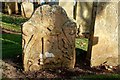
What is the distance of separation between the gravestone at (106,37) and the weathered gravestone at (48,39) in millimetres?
577

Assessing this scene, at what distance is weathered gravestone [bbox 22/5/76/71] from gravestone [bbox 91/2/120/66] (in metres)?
0.58

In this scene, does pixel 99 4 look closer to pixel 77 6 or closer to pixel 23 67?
pixel 23 67

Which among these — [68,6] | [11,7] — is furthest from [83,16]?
[11,7]

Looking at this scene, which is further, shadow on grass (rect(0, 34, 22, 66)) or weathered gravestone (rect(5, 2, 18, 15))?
weathered gravestone (rect(5, 2, 18, 15))

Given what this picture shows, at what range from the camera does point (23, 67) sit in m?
6.94

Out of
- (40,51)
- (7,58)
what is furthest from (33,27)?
(7,58)

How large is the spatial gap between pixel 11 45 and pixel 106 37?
331 centimetres

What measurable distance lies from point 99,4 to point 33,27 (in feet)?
5.31

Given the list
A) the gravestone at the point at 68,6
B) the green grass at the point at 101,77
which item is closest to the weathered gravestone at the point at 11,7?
the gravestone at the point at 68,6

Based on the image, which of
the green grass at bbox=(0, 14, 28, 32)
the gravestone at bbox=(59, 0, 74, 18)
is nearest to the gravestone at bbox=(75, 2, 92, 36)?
the gravestone at bbox=(59, 0, 74, 18)

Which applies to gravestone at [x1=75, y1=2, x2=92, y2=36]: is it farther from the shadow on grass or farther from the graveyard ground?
the graveyard ground

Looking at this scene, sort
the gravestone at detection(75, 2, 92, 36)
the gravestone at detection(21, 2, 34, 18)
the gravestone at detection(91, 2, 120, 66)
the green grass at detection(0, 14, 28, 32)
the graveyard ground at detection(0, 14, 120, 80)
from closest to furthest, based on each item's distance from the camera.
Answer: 1. the graveyard ground at detection(0, 14, 120, 80)
2. the gravestone at detection(91, 2, 120, 66)
3. the gravestone at detection(75, 2, 92, 36)
4. the green grass at detection(0, 14, 28, 32)
5. the gravestone at detection(21, 2, 34, 18)

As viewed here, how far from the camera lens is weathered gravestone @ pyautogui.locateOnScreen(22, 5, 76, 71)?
6785 millimetres

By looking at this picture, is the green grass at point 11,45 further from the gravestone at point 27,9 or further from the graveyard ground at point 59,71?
the gravestone at point 27,9
